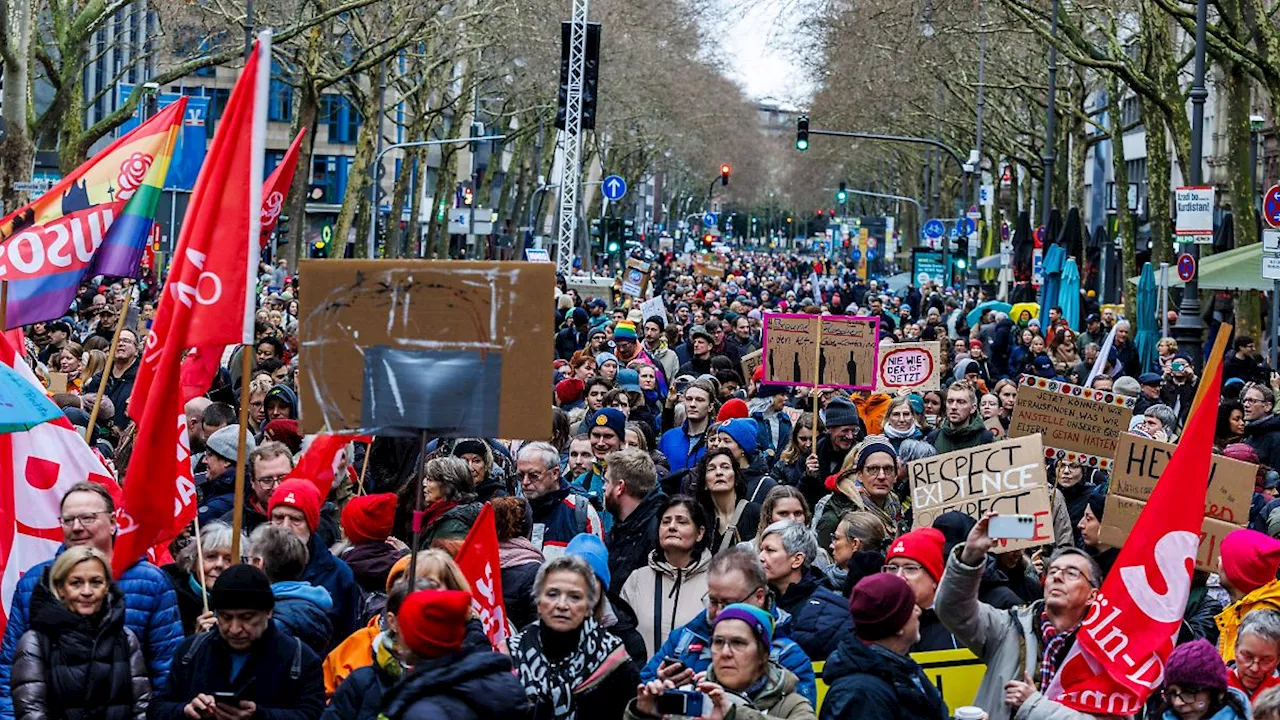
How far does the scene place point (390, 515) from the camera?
8.17 metres

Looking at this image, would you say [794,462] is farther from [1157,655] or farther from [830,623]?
[1157,655]

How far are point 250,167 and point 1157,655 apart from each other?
338cm

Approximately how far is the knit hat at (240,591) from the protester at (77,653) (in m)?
0.53

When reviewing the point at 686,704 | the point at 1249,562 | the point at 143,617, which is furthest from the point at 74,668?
the point at 1249,562

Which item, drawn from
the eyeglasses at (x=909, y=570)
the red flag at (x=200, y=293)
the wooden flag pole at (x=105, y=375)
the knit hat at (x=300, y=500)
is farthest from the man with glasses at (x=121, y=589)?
the eyeglasses at (x=909, y=570)

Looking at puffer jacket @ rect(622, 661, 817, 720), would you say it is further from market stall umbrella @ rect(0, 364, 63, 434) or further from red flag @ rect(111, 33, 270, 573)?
market stall umbrella @ rect(0, 364, 63, 434)

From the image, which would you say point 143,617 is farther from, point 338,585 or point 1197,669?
point 1197,669

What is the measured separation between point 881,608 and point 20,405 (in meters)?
3.55

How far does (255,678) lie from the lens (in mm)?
6145

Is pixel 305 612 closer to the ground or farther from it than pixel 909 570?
closer to the ground

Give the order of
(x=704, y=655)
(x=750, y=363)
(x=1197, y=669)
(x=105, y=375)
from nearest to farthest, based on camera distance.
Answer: (x=1197, y=669), (x=704, y=655), (x=105, y=375), (x=750, y=363)

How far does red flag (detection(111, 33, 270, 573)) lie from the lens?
7.13m

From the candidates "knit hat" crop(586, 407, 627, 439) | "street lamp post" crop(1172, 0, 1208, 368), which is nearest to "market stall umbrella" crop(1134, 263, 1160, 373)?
A: "street lamp post" crop(1172, 0, 1208, 368)

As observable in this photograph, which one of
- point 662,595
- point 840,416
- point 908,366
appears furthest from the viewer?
point 908,366
